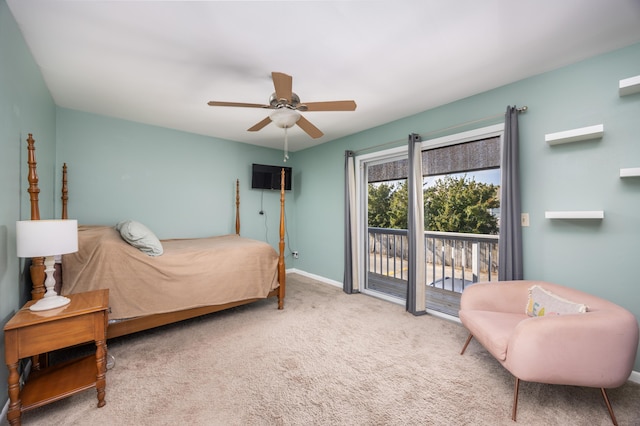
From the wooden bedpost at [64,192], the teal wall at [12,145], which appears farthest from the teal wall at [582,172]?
the wooden bedpost at [64,192]

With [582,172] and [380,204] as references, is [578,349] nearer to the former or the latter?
[582,172]

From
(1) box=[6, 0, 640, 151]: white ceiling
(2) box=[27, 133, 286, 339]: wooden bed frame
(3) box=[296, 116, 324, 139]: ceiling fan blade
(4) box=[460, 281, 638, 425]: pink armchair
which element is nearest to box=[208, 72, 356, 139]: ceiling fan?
(3) box=[296, 116, 324, 139]: ceiling fan blade

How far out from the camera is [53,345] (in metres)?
1.51

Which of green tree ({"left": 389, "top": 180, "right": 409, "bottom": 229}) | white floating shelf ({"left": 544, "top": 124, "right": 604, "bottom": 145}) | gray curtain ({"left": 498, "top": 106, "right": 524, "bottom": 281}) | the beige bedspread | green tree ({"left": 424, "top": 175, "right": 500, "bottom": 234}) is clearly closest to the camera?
white floating shelf ({"left": 544, "top": 124, "right": 604, "bottom": 145})

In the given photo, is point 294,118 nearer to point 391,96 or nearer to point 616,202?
point 391,96

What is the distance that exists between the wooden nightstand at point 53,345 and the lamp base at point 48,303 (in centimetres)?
3

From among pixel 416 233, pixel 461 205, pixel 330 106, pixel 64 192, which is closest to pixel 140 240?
pixel 64 192

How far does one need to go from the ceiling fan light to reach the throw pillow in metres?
2.37

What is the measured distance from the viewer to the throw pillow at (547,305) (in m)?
1.66

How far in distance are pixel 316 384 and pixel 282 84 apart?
213 cm

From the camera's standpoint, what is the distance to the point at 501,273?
2449 millimetres

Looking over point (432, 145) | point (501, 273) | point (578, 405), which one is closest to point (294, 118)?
point (432, 145)

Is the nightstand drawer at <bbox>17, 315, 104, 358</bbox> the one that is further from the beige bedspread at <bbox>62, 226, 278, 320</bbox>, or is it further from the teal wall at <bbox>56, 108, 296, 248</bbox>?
the teal wall at <bbox>56, 108, 296, 248</bbox>

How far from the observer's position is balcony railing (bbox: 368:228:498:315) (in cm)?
364
